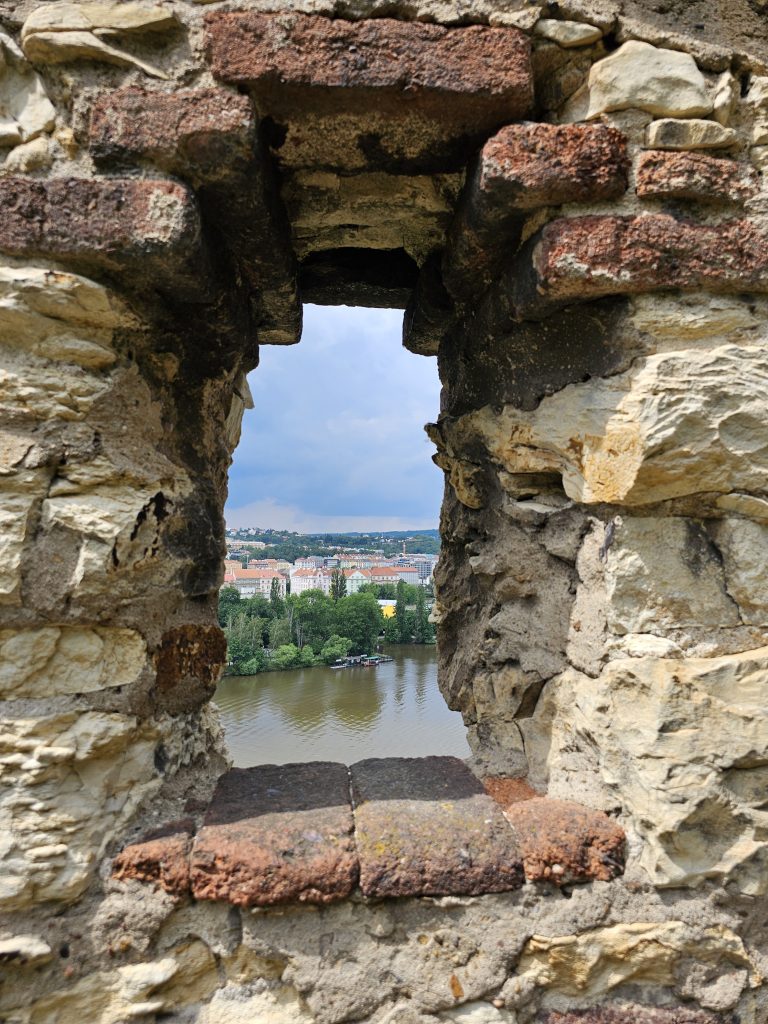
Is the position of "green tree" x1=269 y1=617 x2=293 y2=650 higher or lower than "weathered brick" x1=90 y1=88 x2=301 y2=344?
lower

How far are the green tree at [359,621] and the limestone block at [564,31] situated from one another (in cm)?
2105

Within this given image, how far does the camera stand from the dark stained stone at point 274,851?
119 centimetres

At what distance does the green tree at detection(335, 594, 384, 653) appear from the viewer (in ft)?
71.8

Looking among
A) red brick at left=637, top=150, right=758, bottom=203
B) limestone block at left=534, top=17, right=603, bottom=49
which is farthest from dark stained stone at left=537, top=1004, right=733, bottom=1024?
limestone block at left=534, top=17, right=603, bottom=49

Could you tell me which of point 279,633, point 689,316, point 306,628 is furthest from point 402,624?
point 689,316

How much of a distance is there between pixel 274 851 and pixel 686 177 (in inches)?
64.7

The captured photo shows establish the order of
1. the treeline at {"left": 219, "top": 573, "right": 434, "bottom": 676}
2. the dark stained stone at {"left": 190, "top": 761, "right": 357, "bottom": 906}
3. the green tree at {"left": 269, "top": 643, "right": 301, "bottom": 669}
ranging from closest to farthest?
the dark stained stone at {"left": 190, "top": 761, "right": 357, "bottom": 906} → the treeline at {"left": 219, "top": 573, "right": 434, "bottom": 676} → the green tree at {"left": 269, "top": 643, "right": 301, "bottom": 669}

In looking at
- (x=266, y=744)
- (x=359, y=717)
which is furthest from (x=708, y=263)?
(x=359, y=717)

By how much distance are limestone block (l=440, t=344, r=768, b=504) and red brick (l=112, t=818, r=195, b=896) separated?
1179 mm

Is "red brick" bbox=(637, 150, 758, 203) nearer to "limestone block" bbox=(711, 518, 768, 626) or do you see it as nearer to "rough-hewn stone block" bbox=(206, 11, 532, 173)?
"rough-hewn stone block" bbox=(206, 11, 532, 173)

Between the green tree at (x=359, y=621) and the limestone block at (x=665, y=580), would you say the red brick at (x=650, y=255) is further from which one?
the green tree at (x=359, y=621)

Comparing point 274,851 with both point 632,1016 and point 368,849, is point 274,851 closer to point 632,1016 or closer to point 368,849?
point 368,849

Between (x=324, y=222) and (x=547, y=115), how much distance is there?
0.62m

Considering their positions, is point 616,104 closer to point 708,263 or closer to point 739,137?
point 739,137
